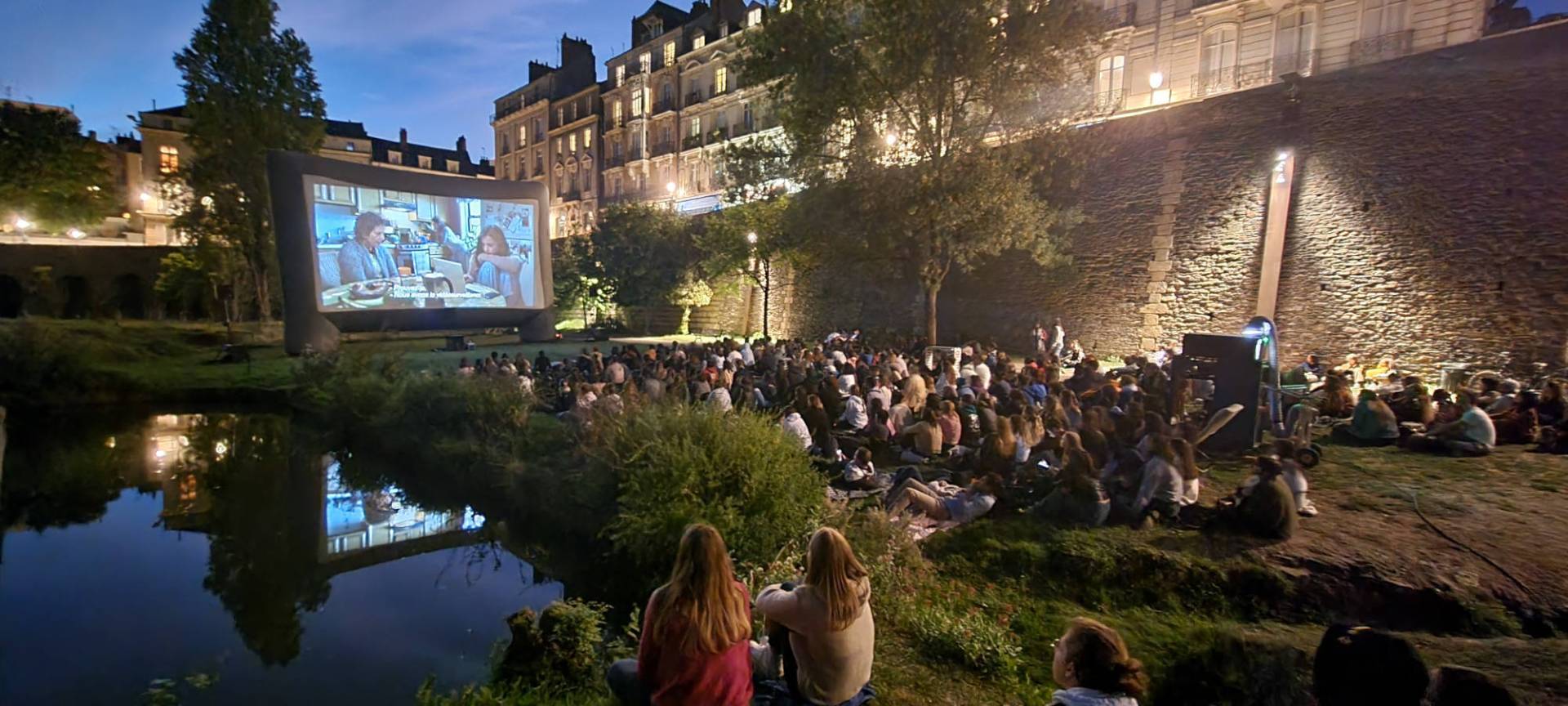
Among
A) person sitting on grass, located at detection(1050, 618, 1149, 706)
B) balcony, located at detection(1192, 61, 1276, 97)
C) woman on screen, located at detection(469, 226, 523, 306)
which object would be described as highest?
balcony, located at detection(1192, 61, 1276, 97)

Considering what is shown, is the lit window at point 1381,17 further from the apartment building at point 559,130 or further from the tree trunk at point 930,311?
the apartment building at point 559,130

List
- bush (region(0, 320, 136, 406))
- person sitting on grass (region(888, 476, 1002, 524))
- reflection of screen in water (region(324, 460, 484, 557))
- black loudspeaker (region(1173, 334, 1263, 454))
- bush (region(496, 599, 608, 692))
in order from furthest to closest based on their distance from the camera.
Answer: bush (region(0, 320, 136, 406)) < reflection of screen in water (region(324, 460, 484, 557)) < black loudspeaker (region(1173, 334, 1263, 454)) < person sitting on grass (region(888, 476, 1002, 524)) < bush (region(496, 599, 608, 692))

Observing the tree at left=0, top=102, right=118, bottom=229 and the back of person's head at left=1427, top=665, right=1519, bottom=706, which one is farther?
the tree at left=0, top=102, right=118, bottom=229

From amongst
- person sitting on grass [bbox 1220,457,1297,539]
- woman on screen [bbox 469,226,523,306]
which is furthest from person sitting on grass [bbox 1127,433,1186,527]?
woman on screen [bbox 469,226,523,306]

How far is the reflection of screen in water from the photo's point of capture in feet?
26.7

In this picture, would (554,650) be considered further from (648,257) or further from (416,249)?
(648,257)

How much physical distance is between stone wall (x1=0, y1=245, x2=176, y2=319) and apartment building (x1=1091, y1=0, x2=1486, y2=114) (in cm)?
3396

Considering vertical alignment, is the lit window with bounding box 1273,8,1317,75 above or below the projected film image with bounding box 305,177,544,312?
above

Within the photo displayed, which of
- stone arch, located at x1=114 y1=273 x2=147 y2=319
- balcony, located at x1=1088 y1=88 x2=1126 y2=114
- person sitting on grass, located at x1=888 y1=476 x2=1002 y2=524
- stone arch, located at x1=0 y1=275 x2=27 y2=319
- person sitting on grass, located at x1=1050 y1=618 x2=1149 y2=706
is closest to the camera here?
person sitting on grass, located at x1=1050 y1=618 x2=1149 y2=706

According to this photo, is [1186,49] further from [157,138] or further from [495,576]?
[157,138]

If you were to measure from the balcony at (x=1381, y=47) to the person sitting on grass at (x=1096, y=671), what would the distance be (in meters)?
20.6

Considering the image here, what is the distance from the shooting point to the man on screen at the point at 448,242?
19.4 metres

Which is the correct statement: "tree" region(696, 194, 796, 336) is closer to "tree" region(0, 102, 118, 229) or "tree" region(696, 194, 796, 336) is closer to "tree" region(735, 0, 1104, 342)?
"tree" region(735, 0, 1104, 342)

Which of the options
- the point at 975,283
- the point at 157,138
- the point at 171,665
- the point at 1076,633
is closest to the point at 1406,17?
the point at 975,283
